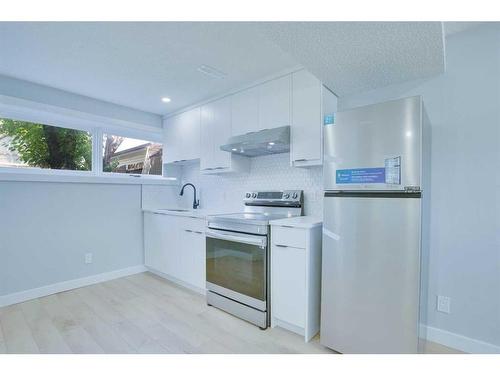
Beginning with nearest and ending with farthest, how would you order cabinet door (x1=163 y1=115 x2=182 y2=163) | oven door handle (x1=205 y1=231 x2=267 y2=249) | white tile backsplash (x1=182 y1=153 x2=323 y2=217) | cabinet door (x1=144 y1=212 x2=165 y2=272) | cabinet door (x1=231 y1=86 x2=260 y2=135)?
1. oven door handle (x1=205 y1=231 x2=267 y2=249)
2. white tile backsplash (x1=182 y1=153 x2=323 y2=217)
3. cabinet door (x1=231 y1=86 x2=260 y2=135)
4. cabinet door (x1=144 y1=212 x2=165 y2=272)
5. cabinet door (x1=163 y1=115 x2=182 y2=163)

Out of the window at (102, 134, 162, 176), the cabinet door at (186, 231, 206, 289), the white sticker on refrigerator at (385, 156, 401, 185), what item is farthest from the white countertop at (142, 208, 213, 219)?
the white sticker on refrigerator at (385, 156, 401, 185)

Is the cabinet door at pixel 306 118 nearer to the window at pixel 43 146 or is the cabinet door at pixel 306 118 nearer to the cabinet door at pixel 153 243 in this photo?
the cabinet door at pixel 153 243

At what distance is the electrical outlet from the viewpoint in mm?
1923

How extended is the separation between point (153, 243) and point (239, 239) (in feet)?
5.70

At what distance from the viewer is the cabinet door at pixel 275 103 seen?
7.99 ft

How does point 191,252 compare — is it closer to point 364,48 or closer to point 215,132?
point 215,132

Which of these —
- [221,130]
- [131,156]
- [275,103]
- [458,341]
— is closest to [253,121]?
[275,103]

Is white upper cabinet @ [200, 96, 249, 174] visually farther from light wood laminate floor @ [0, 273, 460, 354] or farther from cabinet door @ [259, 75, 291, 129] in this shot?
light wood laminate floor @ [0, 273, 460, 354]

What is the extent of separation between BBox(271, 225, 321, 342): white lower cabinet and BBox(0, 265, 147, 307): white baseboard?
2317 mm

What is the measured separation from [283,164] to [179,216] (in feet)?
4.51

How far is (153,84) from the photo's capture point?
279cm

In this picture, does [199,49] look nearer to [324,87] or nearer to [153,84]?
[153,84]

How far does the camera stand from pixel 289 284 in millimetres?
2008
